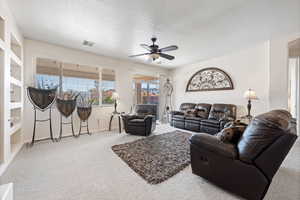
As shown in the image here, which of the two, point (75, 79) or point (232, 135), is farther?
point (75, 79)

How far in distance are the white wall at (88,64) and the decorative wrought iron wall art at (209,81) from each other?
173 cm

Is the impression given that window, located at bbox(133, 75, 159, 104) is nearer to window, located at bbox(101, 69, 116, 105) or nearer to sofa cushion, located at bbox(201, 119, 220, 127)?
window, located at bbox(101, 69, 116, 105)

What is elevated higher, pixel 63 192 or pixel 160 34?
pixel 160 34

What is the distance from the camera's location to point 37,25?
2.80 metres

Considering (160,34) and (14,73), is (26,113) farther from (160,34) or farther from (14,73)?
(160,34)

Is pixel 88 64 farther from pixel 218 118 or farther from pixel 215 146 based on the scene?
pixel 218 118

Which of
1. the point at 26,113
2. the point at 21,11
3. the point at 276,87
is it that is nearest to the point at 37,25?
the point at 21,11

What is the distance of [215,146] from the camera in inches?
64.2

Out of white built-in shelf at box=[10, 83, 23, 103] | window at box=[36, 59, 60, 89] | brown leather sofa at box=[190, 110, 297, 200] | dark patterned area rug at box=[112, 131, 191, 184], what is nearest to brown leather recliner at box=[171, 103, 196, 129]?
dark patterned area rug at box=[112, 131, 191, 184]

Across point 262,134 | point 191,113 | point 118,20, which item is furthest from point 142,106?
point 262,134

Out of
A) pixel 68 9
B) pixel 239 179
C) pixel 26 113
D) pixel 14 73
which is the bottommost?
pixel 239 179

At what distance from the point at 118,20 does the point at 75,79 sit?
2612 mm

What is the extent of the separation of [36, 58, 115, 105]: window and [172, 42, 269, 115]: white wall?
12.1 ft

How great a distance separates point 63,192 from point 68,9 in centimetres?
284
